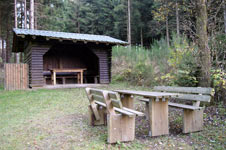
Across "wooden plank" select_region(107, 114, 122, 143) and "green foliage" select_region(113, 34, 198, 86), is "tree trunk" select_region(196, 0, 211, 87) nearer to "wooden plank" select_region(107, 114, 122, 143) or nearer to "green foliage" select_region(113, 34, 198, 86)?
"green foliage" select_region(113, 34, 198, 86)

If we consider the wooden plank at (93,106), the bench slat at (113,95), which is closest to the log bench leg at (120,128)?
the bench slat at (113,95)

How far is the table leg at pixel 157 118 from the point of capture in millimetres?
3516

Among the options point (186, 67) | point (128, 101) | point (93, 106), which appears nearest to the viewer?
point (93, 106)

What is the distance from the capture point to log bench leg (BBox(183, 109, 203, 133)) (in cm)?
372

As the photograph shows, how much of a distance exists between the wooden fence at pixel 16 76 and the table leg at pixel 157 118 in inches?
364

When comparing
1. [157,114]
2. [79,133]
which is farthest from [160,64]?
[79,133]

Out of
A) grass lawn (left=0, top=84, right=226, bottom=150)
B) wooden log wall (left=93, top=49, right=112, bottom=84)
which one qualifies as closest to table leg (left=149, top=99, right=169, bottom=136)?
grass lawn (left=0, top=84, right=226, bottom=150)

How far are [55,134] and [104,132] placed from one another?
3.15 ft

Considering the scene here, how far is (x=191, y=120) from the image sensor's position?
12.3 ft

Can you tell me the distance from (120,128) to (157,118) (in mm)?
787

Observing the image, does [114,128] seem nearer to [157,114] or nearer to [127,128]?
[127,128]

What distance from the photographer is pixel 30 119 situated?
4.83 m

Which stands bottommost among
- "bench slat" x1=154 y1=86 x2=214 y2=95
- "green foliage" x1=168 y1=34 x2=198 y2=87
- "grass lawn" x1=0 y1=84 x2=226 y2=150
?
"grass lawn" x1=0 y1=84 x2=226 y2=150

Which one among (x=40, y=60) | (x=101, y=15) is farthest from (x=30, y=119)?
(x=101, y=15)
